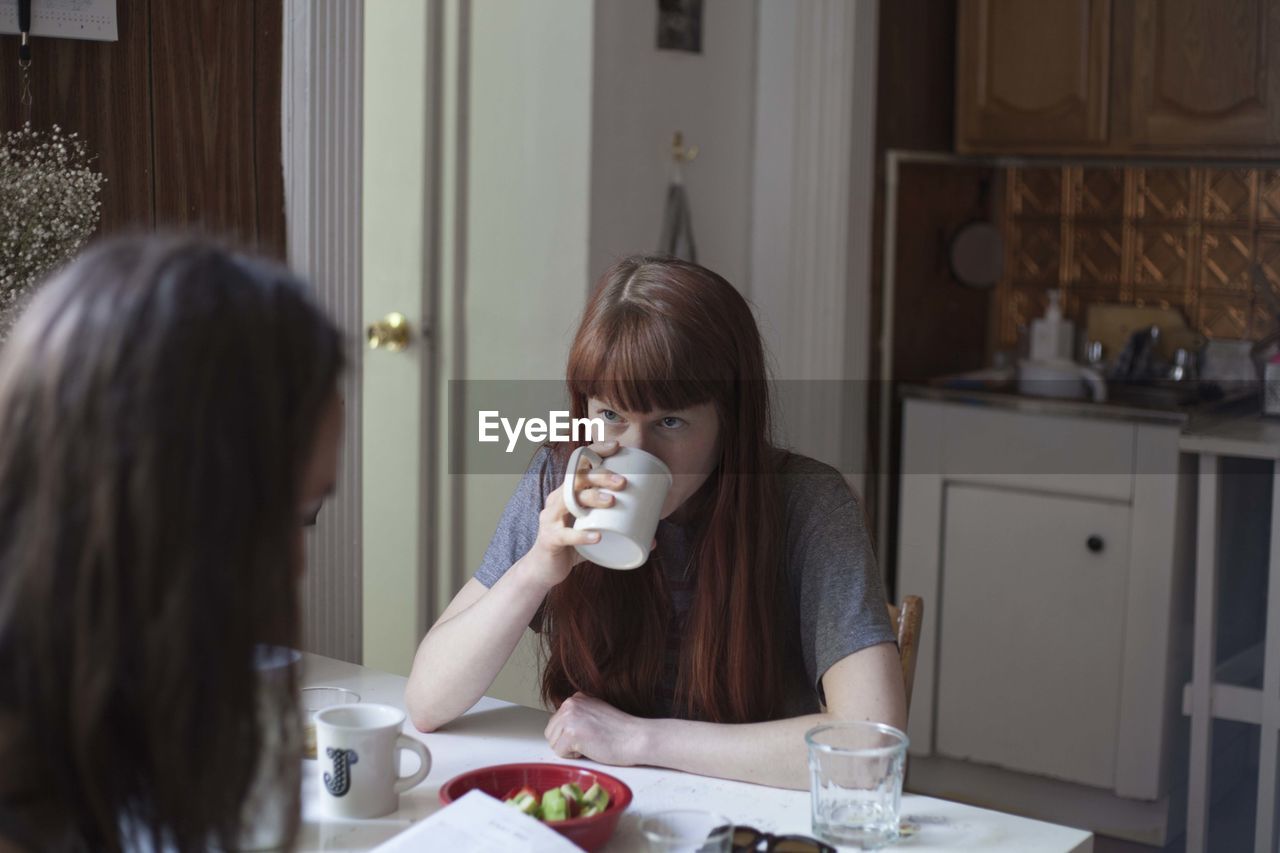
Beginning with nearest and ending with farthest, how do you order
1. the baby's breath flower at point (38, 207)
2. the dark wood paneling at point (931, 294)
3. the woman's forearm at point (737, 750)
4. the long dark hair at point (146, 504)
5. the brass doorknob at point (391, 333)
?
the long dark hair at point (146, 504) < the woman's forearm at point (737, 750) < the baby's breath flower at point (38, 207) < the brass doorknob at point (391, 333) < the dark wood paneling at point (931, 294)

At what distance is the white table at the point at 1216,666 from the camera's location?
2.68m

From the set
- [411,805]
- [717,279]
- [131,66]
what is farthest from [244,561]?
[131,66]

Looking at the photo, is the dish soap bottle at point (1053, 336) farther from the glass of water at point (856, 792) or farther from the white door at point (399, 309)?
the glass of water at point (856, 792)

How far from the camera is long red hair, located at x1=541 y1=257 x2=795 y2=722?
4.83 ft

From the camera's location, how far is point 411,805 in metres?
1.27

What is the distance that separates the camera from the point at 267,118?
2.06 metres

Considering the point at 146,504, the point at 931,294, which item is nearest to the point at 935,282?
the point at 931,294

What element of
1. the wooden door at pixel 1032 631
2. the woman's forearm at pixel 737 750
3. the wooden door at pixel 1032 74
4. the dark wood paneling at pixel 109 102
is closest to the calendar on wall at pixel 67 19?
the dark wood paneling at pixel 109 102

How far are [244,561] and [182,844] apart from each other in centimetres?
16

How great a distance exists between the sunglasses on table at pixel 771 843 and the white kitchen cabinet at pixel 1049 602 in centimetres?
191

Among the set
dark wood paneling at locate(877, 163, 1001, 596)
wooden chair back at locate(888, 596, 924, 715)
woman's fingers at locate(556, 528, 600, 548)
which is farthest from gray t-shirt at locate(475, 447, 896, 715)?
dark wood paneling at locate(877, 163, 1001, 596)

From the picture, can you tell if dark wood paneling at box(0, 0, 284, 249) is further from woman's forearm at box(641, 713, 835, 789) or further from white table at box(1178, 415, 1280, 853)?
white table at box(1178, 415, 1280, 853)

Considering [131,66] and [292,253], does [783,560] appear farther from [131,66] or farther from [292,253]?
[131,66]

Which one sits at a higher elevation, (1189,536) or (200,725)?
(200,725)
